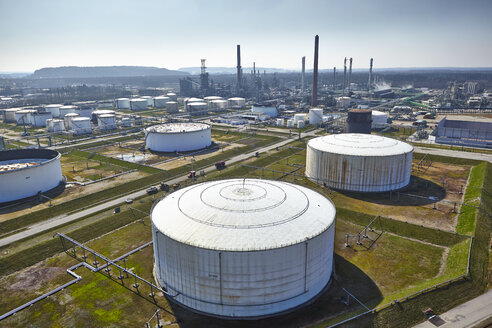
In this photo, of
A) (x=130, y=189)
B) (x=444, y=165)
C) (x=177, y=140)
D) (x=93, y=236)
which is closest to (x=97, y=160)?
(x=177, y=140)

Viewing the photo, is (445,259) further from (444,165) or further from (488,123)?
(488,123)

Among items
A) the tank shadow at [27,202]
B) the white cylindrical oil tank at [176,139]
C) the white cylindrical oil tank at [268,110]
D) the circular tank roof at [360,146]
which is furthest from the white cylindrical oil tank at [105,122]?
the circular tank roof at [360,146]

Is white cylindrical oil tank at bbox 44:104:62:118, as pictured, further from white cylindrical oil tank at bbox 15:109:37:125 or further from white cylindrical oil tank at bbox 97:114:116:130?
white cylindrical oil tank at bbox 97:114:116:130

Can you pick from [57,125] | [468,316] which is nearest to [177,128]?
[57,125]

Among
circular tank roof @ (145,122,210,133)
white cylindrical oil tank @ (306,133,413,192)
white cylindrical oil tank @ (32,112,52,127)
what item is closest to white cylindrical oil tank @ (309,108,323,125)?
circular tank roof @ (145,122,210,133)

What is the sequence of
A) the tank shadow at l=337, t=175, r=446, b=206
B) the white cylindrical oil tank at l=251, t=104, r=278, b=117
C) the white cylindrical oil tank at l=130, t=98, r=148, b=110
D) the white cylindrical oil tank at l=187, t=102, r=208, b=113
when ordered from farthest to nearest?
the white cylindrical oil tank at l=130, t=98, r=148, b=110 < the white cylindrical oil tank at l=187, t=102, r=208, b=113 < the white cylindrical oil tank at l=251, t=104, r=278, b=117 < the tank shadow at l=337, t=175, r=446, b=206

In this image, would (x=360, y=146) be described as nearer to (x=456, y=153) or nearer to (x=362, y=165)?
(x=362, y=165)
